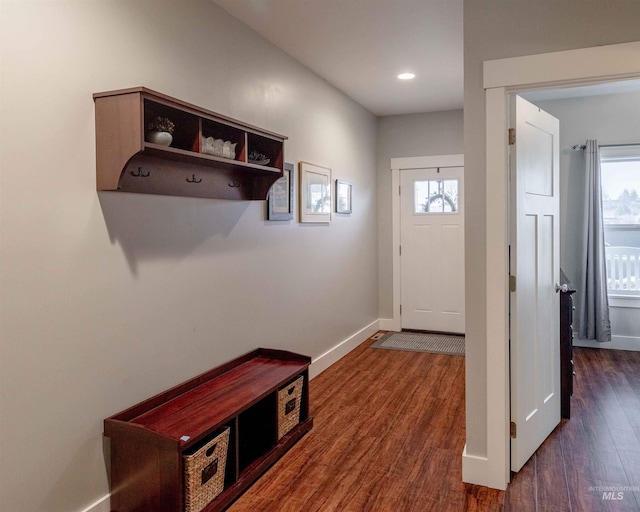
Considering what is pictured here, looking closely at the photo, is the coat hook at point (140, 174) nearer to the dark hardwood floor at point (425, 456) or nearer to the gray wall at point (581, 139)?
the dark hardwood floor at point (425, 456)

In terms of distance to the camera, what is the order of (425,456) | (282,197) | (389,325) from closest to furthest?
(425,456) < (282,197) < (389,325)

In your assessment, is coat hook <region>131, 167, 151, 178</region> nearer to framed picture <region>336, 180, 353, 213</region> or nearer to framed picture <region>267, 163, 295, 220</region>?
framed picture <region>267, 163, 295, 220</region>

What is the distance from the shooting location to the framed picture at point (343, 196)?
4.59m

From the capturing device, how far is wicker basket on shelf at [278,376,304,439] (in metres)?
2.78

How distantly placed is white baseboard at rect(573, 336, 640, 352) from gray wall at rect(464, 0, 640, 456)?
131 inches

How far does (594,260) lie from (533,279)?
274 centimetres

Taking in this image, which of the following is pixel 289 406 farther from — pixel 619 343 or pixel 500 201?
pixel 619 343

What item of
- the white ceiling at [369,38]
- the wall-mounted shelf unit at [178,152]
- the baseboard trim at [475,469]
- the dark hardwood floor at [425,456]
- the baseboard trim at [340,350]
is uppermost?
the white ceiling at [369,38]

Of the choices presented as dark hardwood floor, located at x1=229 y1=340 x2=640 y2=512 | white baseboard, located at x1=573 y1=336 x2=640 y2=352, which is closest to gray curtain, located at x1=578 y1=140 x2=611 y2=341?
white baseboard, located at x1=573 y1=336 x2=640 y2=352

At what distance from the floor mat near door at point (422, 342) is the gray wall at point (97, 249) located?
2.17 m

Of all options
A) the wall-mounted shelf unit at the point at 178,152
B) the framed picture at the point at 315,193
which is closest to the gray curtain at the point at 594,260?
the framed picture at the point at 315,193

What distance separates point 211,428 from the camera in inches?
83.9

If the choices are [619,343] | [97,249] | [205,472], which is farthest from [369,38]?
[619,343]

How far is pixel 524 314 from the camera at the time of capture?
8.29 feet
